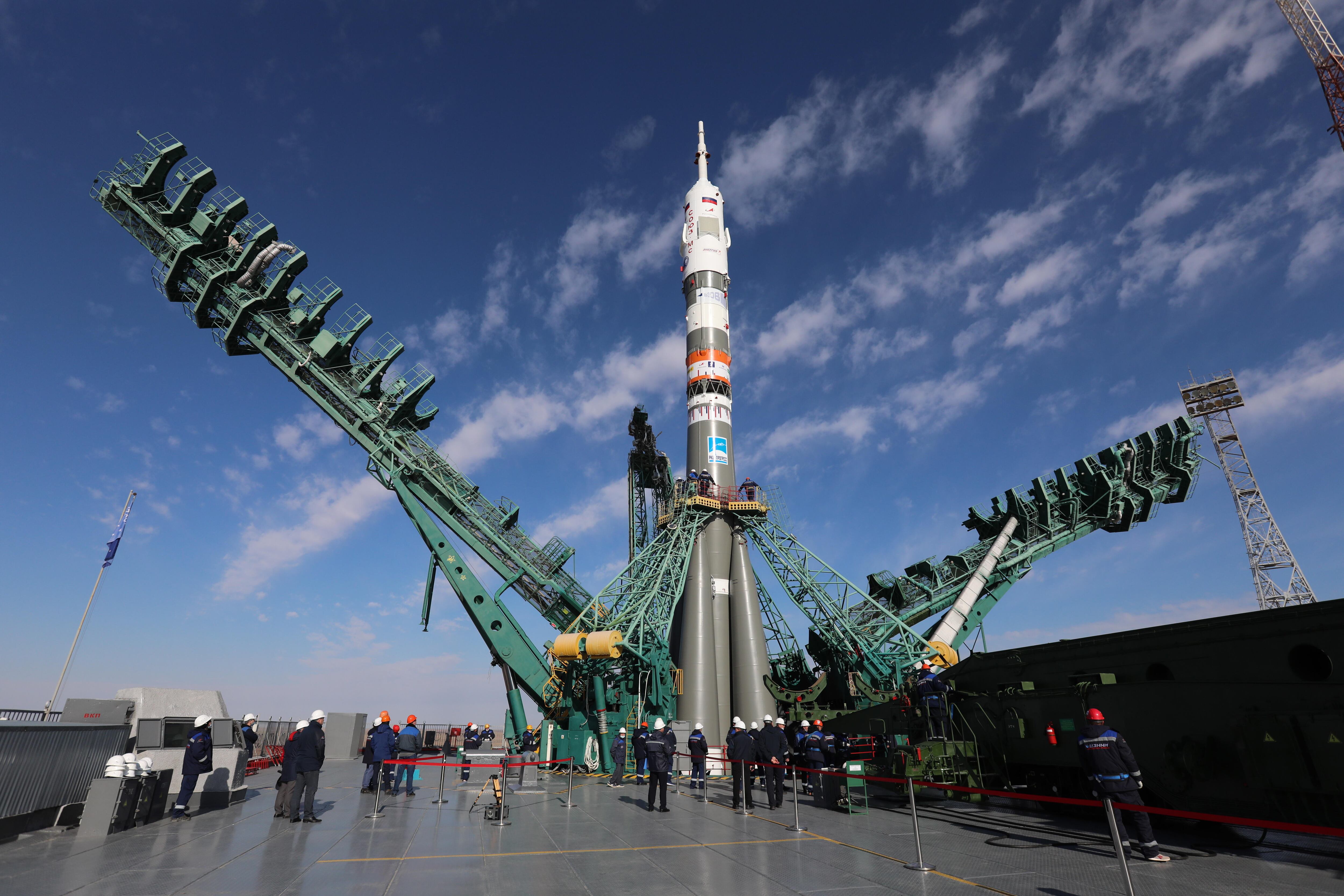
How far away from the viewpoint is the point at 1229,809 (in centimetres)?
914

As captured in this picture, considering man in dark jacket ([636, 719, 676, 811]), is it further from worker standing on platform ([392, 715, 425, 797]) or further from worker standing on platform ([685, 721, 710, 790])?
worker standing on platform ([392, 715, 425, 797])

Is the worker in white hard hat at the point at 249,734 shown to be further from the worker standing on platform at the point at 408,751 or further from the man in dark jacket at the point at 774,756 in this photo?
the man in dark jacket at the point at 774,756

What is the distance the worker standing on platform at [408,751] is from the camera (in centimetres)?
1588

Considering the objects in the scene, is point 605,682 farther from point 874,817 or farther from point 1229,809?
point 1229,809

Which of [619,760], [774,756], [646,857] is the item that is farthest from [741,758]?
[619,760]

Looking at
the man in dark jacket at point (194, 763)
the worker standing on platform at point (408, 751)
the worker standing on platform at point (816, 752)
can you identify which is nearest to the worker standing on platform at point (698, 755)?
the worker standing on platform at point (816, 752)

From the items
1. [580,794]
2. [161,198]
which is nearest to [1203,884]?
[580,794]

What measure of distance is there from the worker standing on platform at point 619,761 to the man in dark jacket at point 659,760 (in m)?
4.76

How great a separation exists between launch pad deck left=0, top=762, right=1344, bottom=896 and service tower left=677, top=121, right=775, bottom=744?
14159mm

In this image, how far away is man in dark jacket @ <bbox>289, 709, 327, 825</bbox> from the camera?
1175cm

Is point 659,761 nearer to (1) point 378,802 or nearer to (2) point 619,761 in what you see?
(1) point 378,802

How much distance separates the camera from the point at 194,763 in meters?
12.3

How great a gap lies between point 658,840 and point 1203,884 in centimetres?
674

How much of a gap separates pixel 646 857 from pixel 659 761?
440 centimetres
